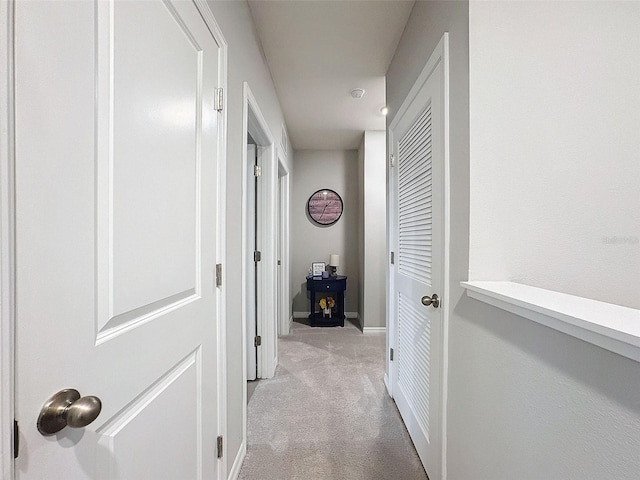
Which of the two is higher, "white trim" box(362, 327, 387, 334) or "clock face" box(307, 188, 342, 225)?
"clock face" box(307, 188, 342, 225)

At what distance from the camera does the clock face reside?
455 cm

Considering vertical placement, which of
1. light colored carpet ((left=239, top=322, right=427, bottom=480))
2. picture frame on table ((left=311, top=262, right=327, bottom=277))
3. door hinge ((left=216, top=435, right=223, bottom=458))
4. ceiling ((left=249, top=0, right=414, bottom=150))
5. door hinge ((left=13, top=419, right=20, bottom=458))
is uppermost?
ceiling ((left=249, top=0, right=414, bottom=150))

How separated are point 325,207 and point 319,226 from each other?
11.4 inches

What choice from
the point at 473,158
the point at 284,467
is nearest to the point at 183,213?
the point at 473,158

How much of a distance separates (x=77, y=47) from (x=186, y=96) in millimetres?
424

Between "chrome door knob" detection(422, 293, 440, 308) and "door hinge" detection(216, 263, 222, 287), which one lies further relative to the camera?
"chrome door knob" detection(422, 293, 440, 308)

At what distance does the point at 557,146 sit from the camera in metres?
1.11

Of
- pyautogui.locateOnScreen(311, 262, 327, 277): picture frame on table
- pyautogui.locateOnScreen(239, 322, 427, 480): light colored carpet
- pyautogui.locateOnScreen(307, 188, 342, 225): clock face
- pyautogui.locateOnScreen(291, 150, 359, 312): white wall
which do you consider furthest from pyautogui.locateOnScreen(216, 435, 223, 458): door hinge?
pyautogui.locateOnScreen(307, 188, 342, 225): clock face

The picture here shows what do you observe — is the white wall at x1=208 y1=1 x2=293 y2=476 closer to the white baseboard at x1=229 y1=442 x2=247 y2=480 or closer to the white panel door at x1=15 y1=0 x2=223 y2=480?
the white baseboard at x1=229 y1=442 x2=247 y2=480

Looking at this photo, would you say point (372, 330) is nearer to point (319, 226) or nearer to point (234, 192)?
point (319, 226)

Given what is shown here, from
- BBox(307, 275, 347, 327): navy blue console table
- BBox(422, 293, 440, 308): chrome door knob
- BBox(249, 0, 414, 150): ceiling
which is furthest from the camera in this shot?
BBox(307, 275, 347, 327): navy blue console table

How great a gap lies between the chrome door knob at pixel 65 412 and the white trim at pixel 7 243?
5 centimetres

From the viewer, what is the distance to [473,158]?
3.63 ft

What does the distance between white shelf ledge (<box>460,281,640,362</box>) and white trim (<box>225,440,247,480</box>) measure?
4.46 ft
